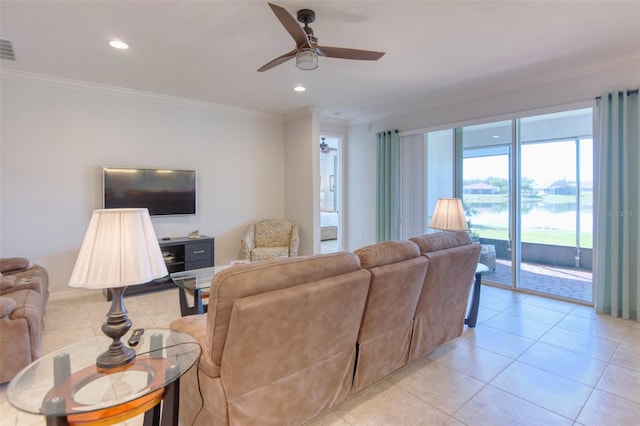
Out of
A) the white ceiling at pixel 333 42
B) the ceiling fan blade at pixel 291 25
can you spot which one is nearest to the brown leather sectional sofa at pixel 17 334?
the white ceiling at pixel 333 42

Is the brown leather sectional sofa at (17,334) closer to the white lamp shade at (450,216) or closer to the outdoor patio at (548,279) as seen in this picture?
the white lamp shade at (450,216)

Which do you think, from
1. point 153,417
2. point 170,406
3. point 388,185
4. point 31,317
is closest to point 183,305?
point 31,317

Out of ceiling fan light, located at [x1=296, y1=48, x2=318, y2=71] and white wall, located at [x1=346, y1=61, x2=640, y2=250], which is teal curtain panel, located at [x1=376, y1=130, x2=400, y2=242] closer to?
white wall, located at [x1=346, y1=61, x2=640, y2=250]

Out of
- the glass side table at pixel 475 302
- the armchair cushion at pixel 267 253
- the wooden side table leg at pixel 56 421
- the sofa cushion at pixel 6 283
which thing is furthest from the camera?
the armchair cushion at pixel 267 253

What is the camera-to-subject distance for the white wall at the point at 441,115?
145 inches

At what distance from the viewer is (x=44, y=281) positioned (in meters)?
3.35

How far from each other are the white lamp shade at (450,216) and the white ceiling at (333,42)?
151 cm

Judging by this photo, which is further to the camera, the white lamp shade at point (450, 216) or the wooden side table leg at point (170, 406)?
the white lamp shade at point (450, 216)

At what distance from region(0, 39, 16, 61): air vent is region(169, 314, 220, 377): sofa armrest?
10.4ft

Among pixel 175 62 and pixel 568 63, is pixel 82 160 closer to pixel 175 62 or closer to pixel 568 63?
pixel 175 62

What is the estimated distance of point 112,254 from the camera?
1352 mm

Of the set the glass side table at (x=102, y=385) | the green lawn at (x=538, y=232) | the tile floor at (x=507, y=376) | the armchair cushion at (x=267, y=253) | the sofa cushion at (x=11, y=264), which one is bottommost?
the tile floor at (x=507, y=376)

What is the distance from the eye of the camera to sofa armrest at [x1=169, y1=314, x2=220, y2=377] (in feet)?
5.06

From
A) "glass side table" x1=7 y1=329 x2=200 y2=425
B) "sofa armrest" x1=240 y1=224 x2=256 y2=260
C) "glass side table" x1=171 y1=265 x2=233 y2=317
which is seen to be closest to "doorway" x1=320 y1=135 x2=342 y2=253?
"sofa armrest" x1=240 y1=224 x2=256 y2=260
